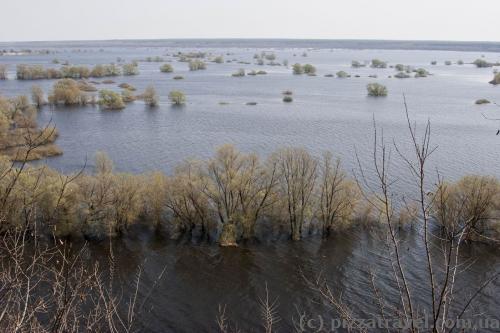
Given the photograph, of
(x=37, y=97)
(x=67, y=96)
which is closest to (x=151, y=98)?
(x=67, y=96)

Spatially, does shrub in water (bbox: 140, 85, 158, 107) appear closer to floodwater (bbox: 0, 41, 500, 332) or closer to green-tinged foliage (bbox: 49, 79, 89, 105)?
floodwater (bbox: 0, 41, 500, 332)

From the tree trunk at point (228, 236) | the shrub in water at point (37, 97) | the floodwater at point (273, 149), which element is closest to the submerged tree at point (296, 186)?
the floodwater at point (273, 149)

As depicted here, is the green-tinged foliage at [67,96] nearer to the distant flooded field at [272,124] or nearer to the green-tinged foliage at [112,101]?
the distant flooded field at [272,124]

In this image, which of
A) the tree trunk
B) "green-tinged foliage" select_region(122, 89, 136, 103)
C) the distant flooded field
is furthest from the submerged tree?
"green-tinged foliage" select_region(122, 89, 136, 103)

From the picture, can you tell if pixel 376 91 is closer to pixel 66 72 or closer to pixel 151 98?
pixel 151 98

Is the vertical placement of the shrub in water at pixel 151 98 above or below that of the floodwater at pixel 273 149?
above

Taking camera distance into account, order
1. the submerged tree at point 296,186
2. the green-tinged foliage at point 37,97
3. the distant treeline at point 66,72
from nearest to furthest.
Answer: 1. the submerged tree at point 296,186
2. the green-tinged foliage at point 37,97
3. the distant treeline at point 66,72
